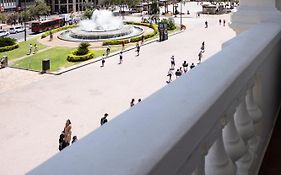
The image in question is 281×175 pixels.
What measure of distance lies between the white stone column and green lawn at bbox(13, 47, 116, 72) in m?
22.8

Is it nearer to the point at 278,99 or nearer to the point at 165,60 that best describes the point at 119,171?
the point at 278,99

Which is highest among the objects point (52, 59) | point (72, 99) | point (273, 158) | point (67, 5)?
point (67, 5)

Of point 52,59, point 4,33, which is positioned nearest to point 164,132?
point 52,59

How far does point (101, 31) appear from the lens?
134ft

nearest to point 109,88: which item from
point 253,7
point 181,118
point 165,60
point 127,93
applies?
point 127,93

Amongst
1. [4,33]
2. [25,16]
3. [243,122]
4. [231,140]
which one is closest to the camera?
[231,140]

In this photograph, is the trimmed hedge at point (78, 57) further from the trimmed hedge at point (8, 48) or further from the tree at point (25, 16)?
the tree at point (25, 16)

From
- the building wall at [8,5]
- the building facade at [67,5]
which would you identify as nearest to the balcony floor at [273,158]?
the building wall at [8,5]

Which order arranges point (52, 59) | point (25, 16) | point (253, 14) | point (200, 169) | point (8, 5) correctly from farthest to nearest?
point (8, 5) → point (25, 16) → point (52, 59) → point (253, 14) → point (200, 169)

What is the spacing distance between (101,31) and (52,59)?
455 inches

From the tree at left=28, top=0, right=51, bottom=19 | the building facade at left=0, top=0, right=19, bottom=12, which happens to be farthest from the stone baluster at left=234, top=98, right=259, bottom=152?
the building facade at left=0, top=0, right=19, bottom=12

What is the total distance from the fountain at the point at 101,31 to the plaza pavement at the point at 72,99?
8.08 metres

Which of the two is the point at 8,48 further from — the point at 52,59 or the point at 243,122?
the point at 243,122

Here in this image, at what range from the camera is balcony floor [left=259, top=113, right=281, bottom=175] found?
271 cm
